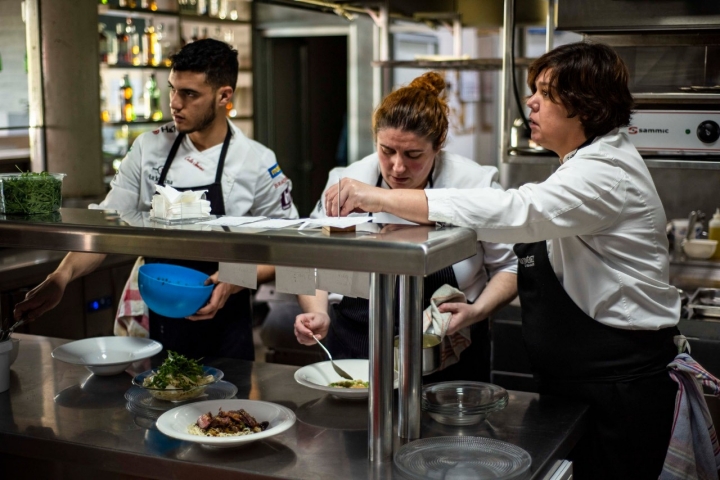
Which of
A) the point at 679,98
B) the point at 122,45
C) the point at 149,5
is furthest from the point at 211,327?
the point at 149,5

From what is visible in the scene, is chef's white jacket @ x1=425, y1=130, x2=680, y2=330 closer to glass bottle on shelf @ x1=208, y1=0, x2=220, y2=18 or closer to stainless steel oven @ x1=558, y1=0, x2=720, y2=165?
stainless steel oven @ x1=558, y1=0, x2=720, y2=165

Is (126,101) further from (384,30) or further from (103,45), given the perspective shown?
(384,30)

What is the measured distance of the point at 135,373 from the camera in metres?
2.31

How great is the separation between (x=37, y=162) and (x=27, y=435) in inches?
129

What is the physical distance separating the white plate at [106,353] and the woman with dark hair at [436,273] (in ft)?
1.49

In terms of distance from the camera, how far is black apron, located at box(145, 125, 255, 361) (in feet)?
9.05

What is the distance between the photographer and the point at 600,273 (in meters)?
1.96

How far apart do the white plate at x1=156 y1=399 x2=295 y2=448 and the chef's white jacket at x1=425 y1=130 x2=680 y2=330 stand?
1.78 ft

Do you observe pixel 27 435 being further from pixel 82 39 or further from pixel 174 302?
pixel 82 39

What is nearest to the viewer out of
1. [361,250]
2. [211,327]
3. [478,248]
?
[361,250]

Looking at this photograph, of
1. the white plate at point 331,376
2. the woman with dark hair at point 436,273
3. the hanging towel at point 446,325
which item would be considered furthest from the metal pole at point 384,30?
the white plate at point 331,376

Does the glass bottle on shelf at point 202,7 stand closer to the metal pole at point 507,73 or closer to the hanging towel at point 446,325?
the metal pole at point 507,73

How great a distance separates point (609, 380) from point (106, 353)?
1347mm

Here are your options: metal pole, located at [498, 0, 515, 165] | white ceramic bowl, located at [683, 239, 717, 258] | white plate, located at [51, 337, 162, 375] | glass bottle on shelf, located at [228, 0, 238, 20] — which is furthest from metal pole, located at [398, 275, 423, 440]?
glass bottle on shelf, located at [228, 0, 238, 20]
